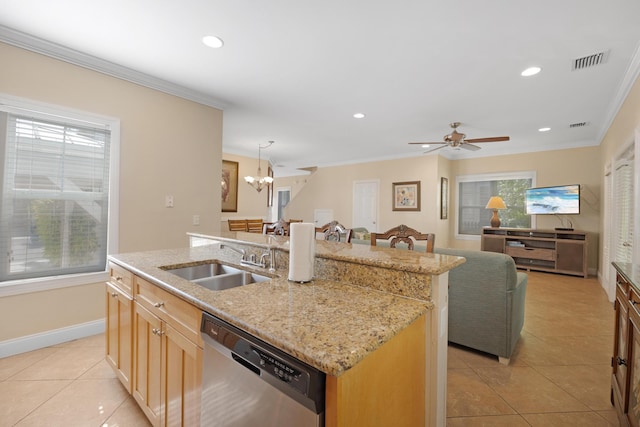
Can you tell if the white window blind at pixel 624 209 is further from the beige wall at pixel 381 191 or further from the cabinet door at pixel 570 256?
the beige wall at pixel 381 191

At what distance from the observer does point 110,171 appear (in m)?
2.81

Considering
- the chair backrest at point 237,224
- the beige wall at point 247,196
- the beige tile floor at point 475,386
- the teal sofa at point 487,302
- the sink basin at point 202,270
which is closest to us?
the beige tile floor at point 475,386

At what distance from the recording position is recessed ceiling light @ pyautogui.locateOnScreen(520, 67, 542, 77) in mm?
2780

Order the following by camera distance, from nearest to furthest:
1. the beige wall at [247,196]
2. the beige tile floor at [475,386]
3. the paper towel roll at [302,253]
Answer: the paper towel roll at [302,253]
the beige tile floor at [475,386]
the beige wall at [247,196]

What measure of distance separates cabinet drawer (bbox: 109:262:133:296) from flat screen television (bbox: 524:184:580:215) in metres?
6.66

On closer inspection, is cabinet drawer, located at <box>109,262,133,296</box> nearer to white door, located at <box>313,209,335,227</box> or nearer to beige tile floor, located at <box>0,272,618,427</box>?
beige tile floor, located at <box>0,272,618,427</box>

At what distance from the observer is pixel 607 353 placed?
251 centimetres

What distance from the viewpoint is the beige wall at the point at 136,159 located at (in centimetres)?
240

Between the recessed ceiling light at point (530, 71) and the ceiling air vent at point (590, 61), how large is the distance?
10.5 inches

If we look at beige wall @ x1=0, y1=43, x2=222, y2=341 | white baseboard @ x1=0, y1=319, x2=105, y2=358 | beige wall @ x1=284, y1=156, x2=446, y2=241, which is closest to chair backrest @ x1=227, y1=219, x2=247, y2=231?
beige wall @ x1=0, y1=43, x2=222, y2=341

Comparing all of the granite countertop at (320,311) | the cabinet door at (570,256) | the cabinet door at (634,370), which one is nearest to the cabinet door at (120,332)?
the granite countertop at (320,311)

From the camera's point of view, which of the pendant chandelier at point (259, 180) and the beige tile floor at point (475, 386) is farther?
the pendant chandelier at point (259, 180)

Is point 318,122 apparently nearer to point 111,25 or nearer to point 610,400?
point 111,25

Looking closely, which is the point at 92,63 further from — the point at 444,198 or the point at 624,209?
the point at 444,198
